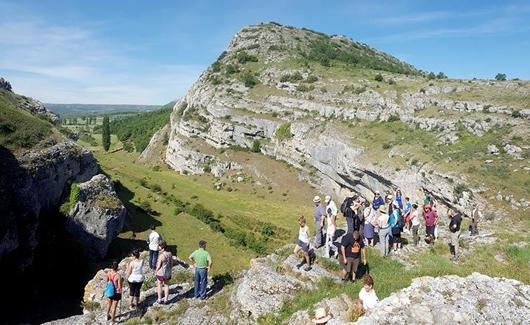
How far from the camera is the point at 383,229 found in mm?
21109

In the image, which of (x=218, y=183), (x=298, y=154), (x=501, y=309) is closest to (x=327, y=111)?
(x=298, y=154)

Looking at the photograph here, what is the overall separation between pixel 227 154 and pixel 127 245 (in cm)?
4739

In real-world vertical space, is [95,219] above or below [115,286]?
below

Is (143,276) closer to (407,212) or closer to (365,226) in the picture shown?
(365,226)

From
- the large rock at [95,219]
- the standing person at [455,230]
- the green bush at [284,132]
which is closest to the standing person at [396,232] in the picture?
the standing person at [455,230]

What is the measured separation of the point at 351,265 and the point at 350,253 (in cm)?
66

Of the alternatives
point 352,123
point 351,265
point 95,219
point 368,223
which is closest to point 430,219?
point 368,223

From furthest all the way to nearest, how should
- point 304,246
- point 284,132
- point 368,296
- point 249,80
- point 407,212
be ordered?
point 249,80 → point 284,132 → point 407,212 → point 304,246 → point 368,296

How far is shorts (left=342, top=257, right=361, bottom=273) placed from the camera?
17.7 m

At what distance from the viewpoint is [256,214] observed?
61.4m

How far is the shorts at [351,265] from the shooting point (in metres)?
17.7

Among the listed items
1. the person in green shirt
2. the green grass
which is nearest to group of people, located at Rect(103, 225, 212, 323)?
the person in green shirt

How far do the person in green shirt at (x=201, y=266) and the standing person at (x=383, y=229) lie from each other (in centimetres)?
858

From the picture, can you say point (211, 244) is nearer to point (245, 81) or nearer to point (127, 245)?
Result: point (127, 245)
